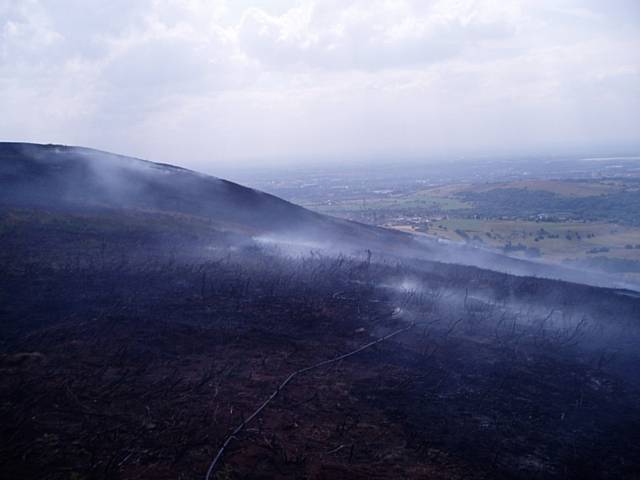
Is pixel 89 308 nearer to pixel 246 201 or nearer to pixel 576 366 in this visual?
pixel 576 366

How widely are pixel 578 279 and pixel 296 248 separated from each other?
49.6ft

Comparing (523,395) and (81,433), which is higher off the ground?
(81,433)

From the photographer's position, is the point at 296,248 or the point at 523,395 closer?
the point at 523,395

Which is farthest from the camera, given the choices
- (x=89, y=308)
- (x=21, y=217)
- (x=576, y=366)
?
(x=21, y=217)

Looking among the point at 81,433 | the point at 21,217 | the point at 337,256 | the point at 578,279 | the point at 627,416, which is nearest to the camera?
the point at 81,433

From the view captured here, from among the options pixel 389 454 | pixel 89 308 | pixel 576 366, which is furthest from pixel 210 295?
pixel 576 366

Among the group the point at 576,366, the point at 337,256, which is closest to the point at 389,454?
the point at 576,366

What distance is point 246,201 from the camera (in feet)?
92.6

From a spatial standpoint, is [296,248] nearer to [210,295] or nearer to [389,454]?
[210,295]

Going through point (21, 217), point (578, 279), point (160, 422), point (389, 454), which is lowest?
point (578, 279)

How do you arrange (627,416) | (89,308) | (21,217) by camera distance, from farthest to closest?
(21,217) → (89,308) → (627,416)

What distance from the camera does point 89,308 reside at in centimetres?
1084

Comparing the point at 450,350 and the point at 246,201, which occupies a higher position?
the point at 246,201

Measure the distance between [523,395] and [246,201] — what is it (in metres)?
21.8
